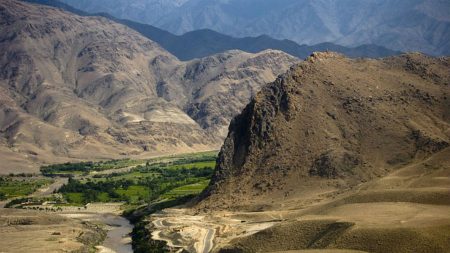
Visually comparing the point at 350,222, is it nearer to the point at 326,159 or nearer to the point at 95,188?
the point at 326,159

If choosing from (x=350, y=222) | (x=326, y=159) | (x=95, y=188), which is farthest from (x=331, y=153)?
(x=95, y=188)

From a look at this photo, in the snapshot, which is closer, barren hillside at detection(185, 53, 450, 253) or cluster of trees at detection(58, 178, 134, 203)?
barren hillside at detection(185, 53, 450, 253)

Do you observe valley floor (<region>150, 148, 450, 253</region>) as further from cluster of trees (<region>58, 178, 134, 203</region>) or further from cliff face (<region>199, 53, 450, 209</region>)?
cluster of trees (<region>58, 178, 134, 203</region>)

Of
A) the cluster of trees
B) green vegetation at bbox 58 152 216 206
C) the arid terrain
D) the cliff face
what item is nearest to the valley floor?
the arid terrain

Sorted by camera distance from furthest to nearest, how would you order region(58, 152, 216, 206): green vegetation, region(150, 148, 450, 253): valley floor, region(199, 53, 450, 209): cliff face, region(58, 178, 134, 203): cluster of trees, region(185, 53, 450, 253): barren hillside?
region(58, 178, 134, 203): cluster of trees
region(58, 152, 216, 206): green vegetation
region(199, 53, 450, 209): cliff face
region(185, 53, 450, 253): barren hillside
region(150, 148, 450, 253): valley floor

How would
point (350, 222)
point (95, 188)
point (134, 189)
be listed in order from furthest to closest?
point (95, 188), point (134, 189), point (350, 222)

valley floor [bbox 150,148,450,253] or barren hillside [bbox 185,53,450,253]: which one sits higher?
→ barren hillside [bbox 185,53,450,253]

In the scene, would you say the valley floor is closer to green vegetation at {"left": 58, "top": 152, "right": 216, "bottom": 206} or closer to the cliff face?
the cliff face

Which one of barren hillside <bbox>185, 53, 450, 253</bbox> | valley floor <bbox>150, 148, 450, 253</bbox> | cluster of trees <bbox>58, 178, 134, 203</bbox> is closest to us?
valley floor <bbox>150, 148, 450, 253</bbox>
